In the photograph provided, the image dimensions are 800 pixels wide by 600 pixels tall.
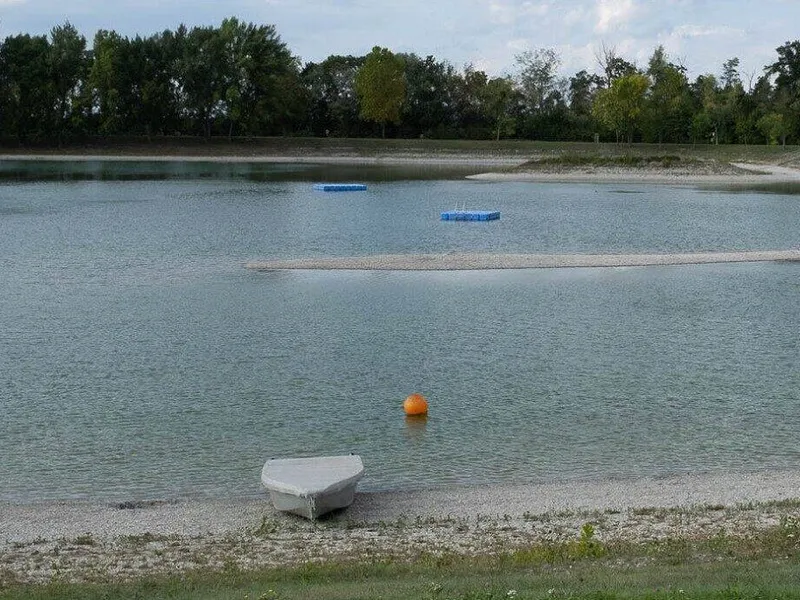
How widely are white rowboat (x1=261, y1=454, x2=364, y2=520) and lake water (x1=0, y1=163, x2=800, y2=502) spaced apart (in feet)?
4.57

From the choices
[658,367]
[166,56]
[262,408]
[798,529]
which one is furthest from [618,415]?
[166,56]

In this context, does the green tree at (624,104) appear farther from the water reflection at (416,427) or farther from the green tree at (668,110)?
the water reflection at (416,427)

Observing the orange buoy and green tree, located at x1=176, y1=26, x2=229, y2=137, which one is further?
green tree, located at x1=176, y1=26, x2=229, y2=137

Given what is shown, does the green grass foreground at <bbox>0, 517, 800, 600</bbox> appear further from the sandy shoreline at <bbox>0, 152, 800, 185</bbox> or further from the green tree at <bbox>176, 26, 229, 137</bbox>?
the green tree at <bbox>176, 26, 229, 137</bbox>

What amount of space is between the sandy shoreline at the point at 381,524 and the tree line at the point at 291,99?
10580cm

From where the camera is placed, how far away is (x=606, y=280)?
37.1 meters

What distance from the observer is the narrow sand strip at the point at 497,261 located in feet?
131

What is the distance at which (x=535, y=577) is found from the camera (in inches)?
419

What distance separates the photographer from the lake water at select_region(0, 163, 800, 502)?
58.3ft

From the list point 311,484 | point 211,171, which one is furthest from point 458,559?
point 211,171

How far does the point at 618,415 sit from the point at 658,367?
4.33m

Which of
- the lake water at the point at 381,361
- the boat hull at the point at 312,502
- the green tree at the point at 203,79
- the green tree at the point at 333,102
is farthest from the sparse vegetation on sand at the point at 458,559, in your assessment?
the green tree at the point at 333,102

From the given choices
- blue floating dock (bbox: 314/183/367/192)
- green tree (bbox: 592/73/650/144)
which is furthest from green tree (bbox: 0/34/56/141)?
green tree (bbox: 592/73/650/144)

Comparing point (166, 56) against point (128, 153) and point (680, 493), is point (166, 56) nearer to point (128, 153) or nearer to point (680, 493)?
point (128, 153)
